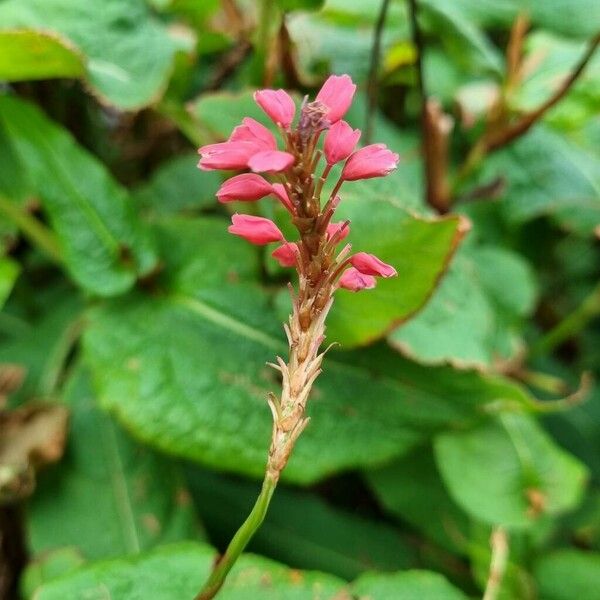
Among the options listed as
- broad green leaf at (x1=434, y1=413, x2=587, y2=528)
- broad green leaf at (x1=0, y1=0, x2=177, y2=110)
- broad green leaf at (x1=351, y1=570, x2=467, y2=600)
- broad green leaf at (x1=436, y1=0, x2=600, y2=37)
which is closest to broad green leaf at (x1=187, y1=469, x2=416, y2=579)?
broad green leaf at (x1=434, y1=413, x2=587, y2=528)

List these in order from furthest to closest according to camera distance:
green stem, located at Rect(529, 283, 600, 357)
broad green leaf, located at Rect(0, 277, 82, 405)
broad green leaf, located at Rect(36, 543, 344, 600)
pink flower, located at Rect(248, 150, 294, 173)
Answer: green stem, located at Rect(529, 283, 600, 357) < broad green leaf, located at Rect(0, 277, 82, 405) < broad green leaf, located at Rect(36, 543, 344, 600) < pink flower, located at Rect(248, 150, 294, 173)

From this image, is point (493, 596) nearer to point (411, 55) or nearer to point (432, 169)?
point (432, 169)

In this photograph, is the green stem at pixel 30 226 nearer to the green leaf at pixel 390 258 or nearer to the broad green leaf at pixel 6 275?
the broad green leaf at pixel 6 275

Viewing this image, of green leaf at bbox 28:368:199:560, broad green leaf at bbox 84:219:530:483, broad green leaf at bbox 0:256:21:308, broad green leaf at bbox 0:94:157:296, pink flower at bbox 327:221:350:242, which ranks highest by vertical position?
pink flower at bbox 327:221:350:242

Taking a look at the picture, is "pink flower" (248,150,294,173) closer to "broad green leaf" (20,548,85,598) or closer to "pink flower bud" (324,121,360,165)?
"pink flower bud" (324,121,360,165)

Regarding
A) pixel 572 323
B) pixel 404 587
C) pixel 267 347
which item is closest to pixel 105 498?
pixel 267 347

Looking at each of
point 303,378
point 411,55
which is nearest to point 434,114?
point 411,55
